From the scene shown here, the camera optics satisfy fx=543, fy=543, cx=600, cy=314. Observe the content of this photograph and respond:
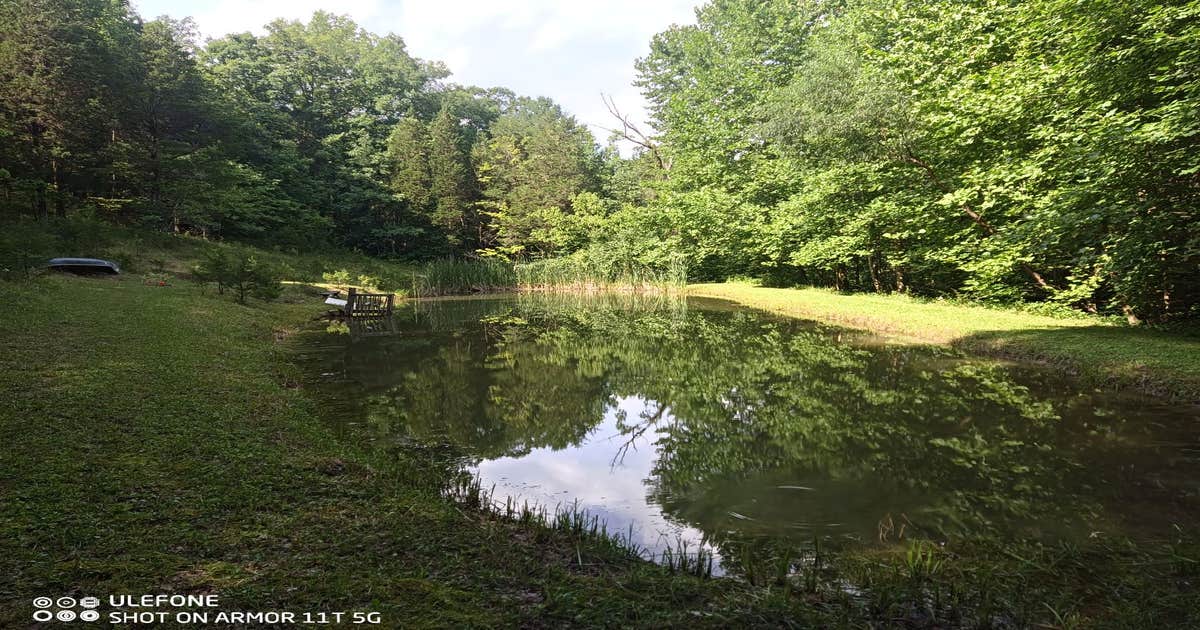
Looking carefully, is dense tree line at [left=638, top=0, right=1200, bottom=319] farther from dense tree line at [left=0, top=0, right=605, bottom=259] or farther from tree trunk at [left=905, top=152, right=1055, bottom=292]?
dense tree line at [left=0, top=0, right=605, bottom=259]

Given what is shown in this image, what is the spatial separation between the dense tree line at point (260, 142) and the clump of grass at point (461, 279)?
825 cm

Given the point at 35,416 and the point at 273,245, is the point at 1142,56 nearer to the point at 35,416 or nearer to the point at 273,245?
the point at 35,416

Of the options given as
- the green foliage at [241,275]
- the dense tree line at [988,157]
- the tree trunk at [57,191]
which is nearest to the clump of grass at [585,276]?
the dense tree line at [988,157]

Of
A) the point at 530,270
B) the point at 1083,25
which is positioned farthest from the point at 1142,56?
the point at 530,270

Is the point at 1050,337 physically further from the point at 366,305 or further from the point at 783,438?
the point at 366,305

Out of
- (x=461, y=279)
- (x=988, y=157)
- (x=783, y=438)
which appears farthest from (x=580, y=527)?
(x=461, y=279)

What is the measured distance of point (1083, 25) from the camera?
962 cm

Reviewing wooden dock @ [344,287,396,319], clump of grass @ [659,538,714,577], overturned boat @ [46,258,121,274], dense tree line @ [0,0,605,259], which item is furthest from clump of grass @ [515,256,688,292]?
clump of grass @ [659,538,714,577]

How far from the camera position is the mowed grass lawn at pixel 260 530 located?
2.53m

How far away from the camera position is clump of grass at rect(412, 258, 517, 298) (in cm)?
2719

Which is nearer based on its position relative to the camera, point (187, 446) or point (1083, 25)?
point (187, 446)

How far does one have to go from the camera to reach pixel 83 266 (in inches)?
622

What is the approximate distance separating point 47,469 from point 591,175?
3977 centimetres

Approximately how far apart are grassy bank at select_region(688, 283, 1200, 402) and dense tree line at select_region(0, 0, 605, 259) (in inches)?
977
